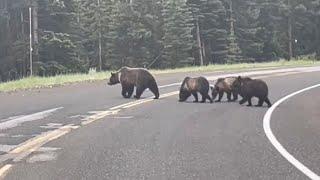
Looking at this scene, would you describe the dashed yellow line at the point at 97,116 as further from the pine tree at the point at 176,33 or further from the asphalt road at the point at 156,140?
the pine tree at the point at 176,33

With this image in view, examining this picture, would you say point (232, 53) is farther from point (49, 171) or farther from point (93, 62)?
point (49, 171)

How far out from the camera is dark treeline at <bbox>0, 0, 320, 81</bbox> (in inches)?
2082

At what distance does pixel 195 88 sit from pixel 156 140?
8.11m

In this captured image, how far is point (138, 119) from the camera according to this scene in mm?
14227

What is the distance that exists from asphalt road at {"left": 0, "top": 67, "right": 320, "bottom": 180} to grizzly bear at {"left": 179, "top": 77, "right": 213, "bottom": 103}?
0.30 metres

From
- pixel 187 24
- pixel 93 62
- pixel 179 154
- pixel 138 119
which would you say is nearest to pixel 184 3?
pixel 187 24

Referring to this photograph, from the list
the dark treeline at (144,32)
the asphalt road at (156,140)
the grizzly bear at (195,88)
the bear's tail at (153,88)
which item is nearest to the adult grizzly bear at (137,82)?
the bear's tail at (153,88)

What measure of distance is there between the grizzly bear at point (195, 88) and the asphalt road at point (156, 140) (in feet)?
1.00

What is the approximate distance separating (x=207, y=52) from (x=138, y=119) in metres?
53.4

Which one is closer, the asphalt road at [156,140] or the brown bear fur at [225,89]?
the asphalt road at [156,140]

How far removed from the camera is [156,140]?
10.9 meters

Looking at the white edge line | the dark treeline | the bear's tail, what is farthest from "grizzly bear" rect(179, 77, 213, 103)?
the dark treeline

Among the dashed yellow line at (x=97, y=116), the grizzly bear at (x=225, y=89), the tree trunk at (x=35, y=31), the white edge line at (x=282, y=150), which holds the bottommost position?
the white edge line at (x=282, y=150)

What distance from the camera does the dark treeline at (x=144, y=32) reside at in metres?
52.9
